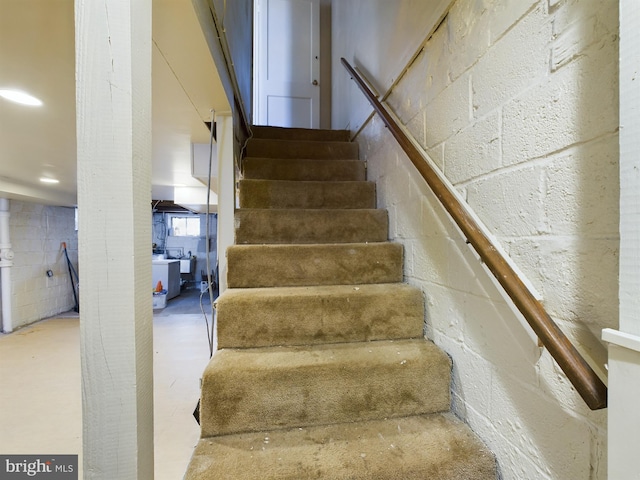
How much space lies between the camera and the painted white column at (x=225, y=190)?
150cm

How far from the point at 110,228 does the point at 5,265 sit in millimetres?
5053

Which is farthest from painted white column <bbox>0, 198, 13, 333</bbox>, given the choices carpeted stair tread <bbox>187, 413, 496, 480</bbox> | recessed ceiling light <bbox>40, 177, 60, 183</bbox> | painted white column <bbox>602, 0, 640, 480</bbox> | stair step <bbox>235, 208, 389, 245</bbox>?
painted white column <bbox>602, 0, 640, 480</bbox>

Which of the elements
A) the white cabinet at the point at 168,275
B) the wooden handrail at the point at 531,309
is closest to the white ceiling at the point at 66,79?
the wooden handrail at the point at 531,309

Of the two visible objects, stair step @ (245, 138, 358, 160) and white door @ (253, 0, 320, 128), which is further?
white door @ (253, 0, 320, 128)

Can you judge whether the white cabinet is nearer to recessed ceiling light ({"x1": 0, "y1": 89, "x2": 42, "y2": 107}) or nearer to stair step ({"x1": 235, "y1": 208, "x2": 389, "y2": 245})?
recessed ceiling light ({"x1": 0, "y1": 89, "x2": 42, "y2": 107})

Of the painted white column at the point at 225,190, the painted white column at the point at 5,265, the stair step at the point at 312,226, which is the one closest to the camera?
the painted white column at the point at 225,190

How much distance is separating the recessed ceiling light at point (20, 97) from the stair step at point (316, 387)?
1436mm

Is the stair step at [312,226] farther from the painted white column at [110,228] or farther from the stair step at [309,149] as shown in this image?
the painted white column at [110,228]

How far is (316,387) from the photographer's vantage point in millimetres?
980

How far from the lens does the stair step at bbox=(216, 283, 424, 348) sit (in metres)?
1.15

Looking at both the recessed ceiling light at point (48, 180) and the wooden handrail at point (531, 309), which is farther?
the recessed ceiling light at point (48, 180)

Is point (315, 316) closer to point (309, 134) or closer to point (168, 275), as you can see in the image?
point (309, 134)

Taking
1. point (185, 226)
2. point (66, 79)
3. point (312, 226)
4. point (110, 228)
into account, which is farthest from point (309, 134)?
point (185, 226)

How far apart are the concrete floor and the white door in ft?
10.0
